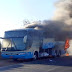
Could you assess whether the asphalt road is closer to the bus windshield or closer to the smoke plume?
the bus windshield

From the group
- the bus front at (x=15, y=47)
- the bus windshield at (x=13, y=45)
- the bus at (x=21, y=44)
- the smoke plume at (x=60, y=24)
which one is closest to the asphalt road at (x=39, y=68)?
the bus front at (x=15, y=47)

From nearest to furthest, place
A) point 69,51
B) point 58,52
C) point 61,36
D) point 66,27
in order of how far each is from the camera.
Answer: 1. point 66,27
2. point 61,36
3. point 58,52
4. point 69,51

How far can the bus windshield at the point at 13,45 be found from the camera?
84.6ft

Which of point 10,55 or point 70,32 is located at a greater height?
point 70,32

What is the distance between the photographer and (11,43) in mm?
26016

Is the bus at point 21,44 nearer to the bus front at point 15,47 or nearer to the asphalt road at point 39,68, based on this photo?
the bus front at point 15,47

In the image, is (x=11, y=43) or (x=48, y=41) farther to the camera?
(x=48, y=41)

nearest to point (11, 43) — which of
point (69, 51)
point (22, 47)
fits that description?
point (22, 47)

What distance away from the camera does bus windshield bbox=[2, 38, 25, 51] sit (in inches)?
1016

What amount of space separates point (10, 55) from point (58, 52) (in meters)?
10.3

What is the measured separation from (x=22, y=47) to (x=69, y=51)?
15879mm

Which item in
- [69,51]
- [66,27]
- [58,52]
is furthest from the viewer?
[69,51]

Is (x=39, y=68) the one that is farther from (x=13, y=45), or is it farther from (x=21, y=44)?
(x=13, y=45)

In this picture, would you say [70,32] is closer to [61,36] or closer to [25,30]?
[61,36]
